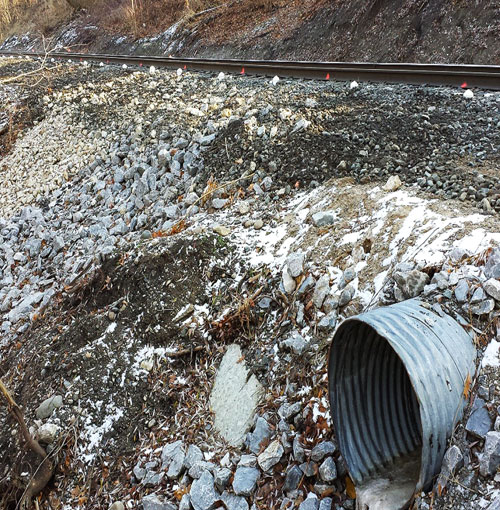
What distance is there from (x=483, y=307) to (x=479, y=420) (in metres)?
0.69

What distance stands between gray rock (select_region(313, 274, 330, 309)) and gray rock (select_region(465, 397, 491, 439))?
145 centimetres

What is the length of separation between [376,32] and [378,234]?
29.9 feet

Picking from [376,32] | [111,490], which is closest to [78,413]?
[111,490]

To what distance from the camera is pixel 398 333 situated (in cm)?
254

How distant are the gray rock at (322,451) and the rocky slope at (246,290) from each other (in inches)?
0.6

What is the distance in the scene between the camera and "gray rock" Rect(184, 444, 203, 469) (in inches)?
140

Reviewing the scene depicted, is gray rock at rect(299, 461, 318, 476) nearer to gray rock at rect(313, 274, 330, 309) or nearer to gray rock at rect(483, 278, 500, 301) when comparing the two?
gray rock at rect(313, 274, 330, 309)

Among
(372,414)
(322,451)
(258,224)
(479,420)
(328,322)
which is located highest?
(258,224)

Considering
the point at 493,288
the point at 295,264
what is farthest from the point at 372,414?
the point at 295,264

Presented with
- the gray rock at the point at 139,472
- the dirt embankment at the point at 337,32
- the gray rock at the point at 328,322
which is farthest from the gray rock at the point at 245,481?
the dirt embankment at the point at 337,32

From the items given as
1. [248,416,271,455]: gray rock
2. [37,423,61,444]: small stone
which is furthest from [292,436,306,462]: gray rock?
[37,423,61,444]: small stone

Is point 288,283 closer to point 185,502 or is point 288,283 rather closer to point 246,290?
point 246,290

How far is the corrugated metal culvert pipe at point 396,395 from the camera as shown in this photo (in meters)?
2.46

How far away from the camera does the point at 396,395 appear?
10.3 feet
